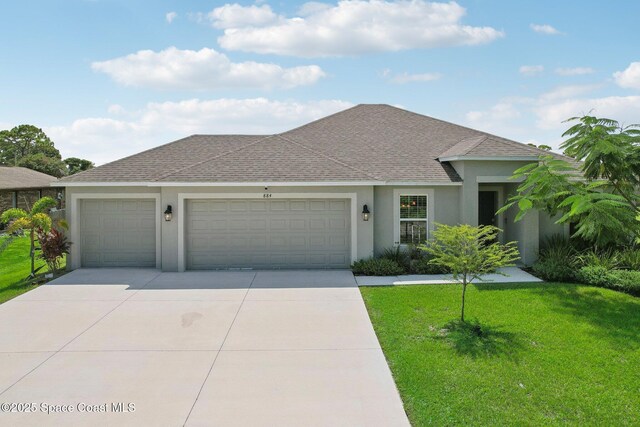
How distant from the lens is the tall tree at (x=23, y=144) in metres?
63.4

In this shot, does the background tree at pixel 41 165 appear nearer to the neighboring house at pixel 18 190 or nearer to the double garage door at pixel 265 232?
the neighboring house at pixel 18 190

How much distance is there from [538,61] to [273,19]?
31.8 ft

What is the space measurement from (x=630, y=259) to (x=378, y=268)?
6901 mm

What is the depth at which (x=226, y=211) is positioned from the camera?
13.6m

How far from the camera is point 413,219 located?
14141 millimetres

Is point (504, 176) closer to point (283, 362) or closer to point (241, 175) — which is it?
point (241, 175)

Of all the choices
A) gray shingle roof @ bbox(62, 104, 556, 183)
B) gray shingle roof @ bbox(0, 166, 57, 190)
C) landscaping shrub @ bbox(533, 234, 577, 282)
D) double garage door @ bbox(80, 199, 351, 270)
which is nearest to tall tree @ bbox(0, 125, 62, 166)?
gray shingle roof @ bbox(0, 166, 57, 190)

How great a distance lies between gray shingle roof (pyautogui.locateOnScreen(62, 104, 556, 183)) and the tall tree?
193 feet

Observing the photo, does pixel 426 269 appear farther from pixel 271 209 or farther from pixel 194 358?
pixel 194 358

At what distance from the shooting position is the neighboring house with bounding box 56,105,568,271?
13.3 m

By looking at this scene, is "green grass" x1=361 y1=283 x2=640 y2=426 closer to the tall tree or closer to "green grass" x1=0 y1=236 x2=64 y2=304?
"green grass" x1=0 y1=236 x2=64 y2=304

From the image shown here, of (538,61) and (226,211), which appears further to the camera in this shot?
(538,61)

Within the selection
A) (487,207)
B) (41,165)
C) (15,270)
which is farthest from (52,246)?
(41,165)

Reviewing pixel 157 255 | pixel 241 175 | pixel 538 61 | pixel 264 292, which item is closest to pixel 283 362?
pixel 264 292
